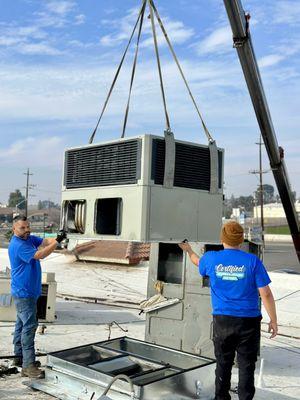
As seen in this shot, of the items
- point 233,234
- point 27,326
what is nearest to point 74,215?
point 27,326

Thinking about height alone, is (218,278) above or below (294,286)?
above

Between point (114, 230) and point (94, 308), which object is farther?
point (94, 308)

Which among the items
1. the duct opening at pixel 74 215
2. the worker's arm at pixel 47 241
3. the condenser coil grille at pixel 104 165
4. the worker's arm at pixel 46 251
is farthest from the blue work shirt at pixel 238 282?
the worker's arm at pixel 47 241

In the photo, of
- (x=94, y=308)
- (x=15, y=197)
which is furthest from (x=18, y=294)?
(x=15, y=197)

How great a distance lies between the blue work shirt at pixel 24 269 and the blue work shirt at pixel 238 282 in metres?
2.16

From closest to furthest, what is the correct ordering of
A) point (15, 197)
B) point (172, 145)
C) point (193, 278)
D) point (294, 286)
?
point (172, 145) < point (193, 278) < point (294, 286) < point (15, 197)

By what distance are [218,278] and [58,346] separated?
11.1 ft

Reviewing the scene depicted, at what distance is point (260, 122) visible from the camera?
6035 mm

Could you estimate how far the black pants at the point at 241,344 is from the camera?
4012 millimetres

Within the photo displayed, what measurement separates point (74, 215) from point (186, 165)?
1352 millimetres

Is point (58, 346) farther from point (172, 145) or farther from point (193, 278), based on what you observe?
point (172, 145)

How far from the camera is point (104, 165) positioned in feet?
15.9

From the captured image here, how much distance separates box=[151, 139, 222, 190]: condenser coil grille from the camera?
4.53 metres

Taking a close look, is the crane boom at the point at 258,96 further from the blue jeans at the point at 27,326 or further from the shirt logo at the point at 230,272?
the blue jeans at the point at 27,326
